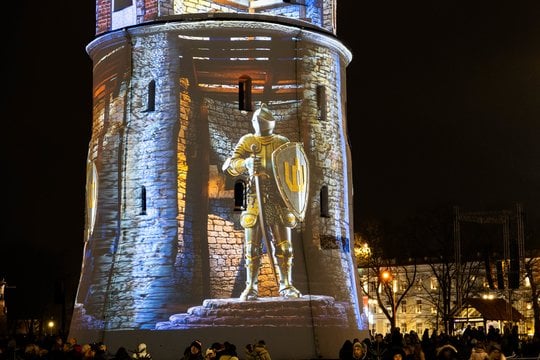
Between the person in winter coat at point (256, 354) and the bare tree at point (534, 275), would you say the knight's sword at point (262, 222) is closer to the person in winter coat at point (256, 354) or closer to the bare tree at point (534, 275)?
the person in winter coat at point (256, 354)

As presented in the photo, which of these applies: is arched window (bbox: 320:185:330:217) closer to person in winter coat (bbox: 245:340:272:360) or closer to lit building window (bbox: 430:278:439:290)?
person in winter coat (bbox: 245:340:272:360)

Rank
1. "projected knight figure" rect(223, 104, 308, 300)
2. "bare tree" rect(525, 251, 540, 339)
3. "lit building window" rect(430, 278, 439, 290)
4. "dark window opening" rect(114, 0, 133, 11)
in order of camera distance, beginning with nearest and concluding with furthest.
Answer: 1. "projected knight figure" rect(223, 104, 308, 300)
2. "dark window opening" rect(114, 0, 133, 11)
3. "bare tree" rect(525, 251, 540, 339)
4. "lit building window" rect(430, 278, 439, 290)

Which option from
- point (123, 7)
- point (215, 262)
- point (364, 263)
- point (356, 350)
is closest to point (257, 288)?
point (215, 262)

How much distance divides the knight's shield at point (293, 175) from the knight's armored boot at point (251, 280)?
188cm

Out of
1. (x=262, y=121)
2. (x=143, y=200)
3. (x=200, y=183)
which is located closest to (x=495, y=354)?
(x=200, y=183)

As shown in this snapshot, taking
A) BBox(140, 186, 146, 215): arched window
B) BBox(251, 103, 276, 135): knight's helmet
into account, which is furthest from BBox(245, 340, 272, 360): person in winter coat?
BBox(251, 103, 276, 135): knight's helmet

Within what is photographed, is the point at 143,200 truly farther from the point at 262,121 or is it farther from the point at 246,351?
the point at 246,351

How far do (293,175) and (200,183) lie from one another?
2.56 metres

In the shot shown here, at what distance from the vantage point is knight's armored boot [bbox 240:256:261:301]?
28.0 metres

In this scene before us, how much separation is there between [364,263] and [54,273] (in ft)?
62.4

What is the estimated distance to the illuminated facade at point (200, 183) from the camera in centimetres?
2791

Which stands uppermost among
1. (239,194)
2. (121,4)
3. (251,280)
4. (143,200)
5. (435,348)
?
(121,4)

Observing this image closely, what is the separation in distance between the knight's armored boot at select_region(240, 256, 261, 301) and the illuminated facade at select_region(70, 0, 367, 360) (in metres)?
0.17

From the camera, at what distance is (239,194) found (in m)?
28.7
